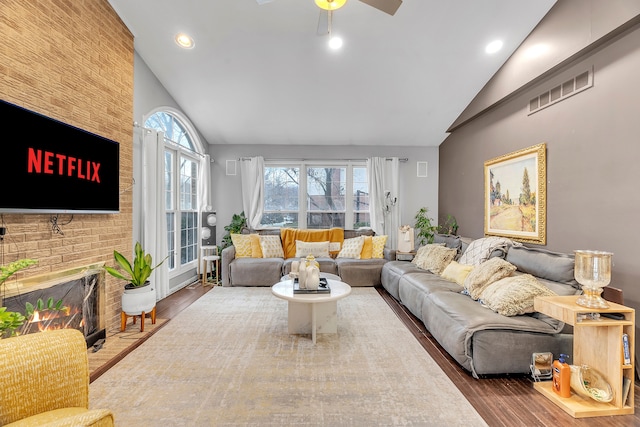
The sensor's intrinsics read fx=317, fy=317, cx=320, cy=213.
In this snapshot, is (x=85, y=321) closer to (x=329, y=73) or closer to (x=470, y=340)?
(x=470, y=340)

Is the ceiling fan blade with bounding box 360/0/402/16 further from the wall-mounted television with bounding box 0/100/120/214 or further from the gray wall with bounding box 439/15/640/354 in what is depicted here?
the wall-mounted television with bounding box 0/100/120/214

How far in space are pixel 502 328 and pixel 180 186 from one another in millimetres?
4472

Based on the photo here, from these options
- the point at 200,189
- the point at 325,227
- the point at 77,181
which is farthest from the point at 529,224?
the point at 200,189

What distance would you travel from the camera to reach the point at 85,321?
2729mm

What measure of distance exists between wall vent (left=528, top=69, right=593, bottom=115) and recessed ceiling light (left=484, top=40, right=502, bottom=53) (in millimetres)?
703

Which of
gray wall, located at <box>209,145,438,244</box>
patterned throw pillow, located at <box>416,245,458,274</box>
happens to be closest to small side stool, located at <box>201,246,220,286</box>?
gray wall, located at <box>209,145,438,244</box>

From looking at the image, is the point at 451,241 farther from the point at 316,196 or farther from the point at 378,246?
the point at 316,196

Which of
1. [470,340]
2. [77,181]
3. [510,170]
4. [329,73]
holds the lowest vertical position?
[470,340]

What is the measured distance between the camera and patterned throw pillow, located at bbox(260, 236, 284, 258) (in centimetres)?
514

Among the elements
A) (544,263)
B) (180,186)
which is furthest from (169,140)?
(544,263)

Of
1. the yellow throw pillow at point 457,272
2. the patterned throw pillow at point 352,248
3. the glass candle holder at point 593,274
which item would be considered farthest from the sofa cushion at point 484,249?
the patterned throw pillow at point 352,248

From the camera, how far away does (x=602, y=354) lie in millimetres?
1988

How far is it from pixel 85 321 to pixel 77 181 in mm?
1206

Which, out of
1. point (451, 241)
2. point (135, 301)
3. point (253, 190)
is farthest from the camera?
point (253, 190)
